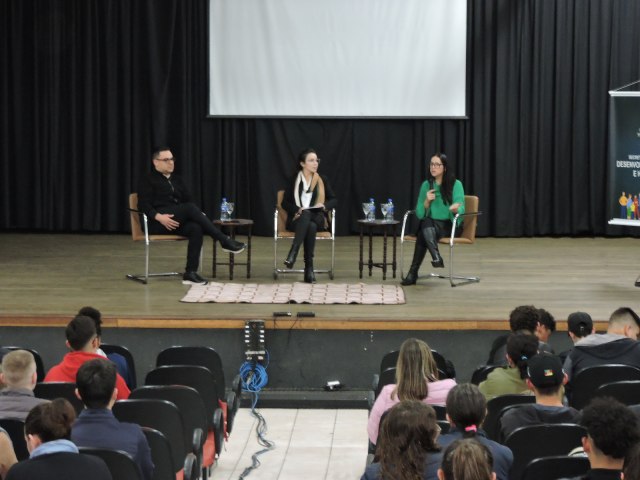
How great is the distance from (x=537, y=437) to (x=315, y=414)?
128 inches

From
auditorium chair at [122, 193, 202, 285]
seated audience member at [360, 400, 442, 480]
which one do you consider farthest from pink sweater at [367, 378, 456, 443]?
auditorium chair at [122, 193, 202, 285]

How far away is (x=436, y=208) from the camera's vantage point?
895cm

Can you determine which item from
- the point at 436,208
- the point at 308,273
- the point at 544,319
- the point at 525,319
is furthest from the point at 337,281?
the point at 525,319

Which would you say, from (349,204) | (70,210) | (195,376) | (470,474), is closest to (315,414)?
(195,376)

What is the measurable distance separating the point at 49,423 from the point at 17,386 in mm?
968

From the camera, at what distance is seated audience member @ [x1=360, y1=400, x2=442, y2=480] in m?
3.35

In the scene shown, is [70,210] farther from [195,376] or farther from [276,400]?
[195,376]

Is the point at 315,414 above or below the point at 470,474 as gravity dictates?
below

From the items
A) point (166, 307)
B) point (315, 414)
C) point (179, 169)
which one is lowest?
point (315, 414)

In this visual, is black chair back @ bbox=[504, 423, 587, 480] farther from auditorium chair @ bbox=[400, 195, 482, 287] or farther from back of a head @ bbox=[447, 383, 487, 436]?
auditorium chair @ bbox=[400, 195, 482, 287]

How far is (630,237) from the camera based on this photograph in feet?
38.8

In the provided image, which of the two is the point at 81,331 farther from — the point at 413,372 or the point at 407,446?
the point at 407,446

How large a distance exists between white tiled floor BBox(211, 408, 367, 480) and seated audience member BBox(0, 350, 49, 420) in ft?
5.19

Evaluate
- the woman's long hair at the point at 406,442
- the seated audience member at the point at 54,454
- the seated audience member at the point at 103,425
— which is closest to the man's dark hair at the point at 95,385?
the seated audience member at the point at 103,425
